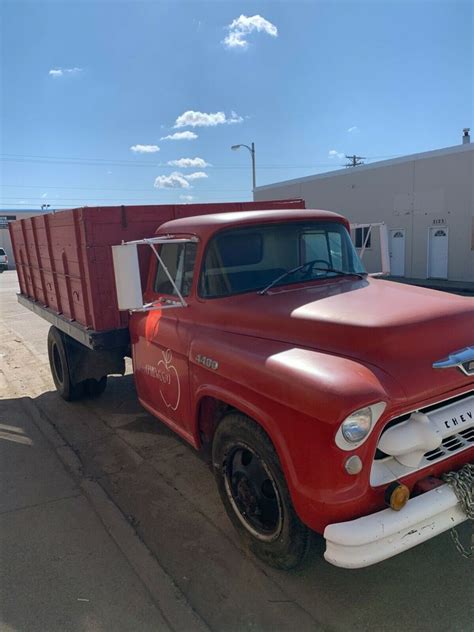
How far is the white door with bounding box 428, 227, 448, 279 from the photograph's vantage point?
68.3ft

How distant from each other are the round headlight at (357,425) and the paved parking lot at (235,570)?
2.86 ft

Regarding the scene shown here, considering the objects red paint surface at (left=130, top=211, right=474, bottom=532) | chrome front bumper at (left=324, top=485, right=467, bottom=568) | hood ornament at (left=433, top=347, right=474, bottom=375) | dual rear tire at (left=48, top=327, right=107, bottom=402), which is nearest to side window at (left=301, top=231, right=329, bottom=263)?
red paint surface at (left=130, top=211, right=474, bottom=532)

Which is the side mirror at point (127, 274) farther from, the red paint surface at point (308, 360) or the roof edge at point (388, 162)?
the roof edge at point (388, 162)

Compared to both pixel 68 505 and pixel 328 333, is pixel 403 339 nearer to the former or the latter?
pixel 328 333

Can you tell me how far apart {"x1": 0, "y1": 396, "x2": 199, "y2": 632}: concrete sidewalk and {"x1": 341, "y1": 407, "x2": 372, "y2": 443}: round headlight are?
4.36 feet

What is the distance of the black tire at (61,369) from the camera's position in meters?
5.93

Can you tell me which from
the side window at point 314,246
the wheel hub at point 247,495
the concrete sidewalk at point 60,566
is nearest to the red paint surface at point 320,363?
the side window at point 314,246

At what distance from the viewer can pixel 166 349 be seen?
379 centimetres

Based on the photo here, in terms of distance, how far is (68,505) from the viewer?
3.75 metres

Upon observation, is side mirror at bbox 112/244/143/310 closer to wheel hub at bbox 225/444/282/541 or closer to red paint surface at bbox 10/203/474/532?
red paint surface at bbox 10/203/474/532

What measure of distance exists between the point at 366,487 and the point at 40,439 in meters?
3.87

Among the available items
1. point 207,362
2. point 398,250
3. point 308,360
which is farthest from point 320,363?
point 398,250

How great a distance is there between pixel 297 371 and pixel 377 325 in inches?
21.2

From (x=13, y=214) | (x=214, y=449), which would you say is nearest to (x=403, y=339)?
(x=214, y=449)
